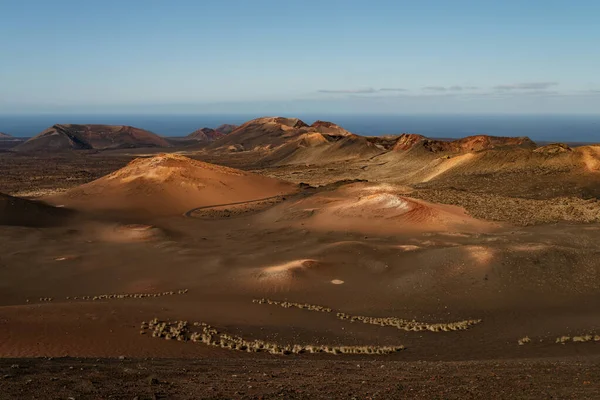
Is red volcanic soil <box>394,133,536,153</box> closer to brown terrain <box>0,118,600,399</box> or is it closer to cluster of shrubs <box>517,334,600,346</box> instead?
brown terrain <box>0,118,600,399</box>

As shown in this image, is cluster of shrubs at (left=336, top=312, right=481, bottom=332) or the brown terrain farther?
cluster of shrubs at (left=336, top=312, right=481, bottom=332)

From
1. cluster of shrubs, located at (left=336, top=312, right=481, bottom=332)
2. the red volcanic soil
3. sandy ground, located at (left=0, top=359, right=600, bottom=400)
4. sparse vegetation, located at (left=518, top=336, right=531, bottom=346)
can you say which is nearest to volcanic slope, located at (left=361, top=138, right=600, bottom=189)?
the red volcanic soil

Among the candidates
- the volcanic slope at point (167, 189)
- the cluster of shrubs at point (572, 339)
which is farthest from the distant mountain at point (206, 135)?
the cluster of shrubs at point (572, 339)

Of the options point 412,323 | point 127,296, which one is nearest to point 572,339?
point 412,323

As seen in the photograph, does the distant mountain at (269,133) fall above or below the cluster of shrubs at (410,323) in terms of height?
above

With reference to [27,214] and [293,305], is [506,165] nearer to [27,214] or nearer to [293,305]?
[293,305]

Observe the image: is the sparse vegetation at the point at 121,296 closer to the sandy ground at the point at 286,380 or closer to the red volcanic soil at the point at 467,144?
the sandy ground at the point at 286,380

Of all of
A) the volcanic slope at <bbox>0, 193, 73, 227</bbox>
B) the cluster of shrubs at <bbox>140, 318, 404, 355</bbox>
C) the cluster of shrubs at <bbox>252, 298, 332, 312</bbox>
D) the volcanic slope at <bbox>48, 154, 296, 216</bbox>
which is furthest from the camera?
the volcanic slope at <bbox>48, 154, 296, 216</bbox>
